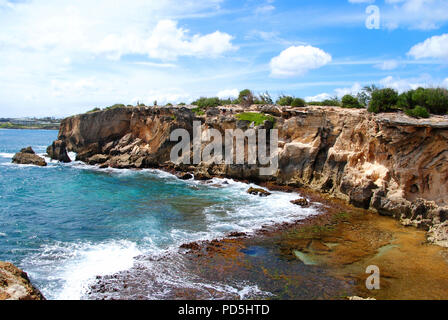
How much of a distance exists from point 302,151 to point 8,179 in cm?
3088

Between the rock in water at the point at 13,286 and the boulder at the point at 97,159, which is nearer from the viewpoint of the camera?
the rock in water at the point at 13,286

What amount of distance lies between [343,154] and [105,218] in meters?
18.8

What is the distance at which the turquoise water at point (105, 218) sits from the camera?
47.5ft

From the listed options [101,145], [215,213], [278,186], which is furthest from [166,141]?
[215,213]

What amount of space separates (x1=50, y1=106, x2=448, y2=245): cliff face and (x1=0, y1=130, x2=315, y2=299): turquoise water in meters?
3.80

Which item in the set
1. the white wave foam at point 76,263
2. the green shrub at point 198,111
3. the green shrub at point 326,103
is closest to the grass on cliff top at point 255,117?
the green shrub at point 198,111

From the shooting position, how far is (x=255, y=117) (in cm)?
3322

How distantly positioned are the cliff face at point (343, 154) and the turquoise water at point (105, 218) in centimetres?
380

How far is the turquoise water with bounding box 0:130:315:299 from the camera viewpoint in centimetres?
1449

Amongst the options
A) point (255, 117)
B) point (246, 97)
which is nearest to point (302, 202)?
point (255, 117)

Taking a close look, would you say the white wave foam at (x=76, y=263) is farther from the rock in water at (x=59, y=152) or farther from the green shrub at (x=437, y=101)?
the rock in water at (x=59, y=152)

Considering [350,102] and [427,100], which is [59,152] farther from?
[427,100]

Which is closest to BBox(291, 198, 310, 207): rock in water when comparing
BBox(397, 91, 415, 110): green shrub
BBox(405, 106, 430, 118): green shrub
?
BBox(405, 106, 430, 118): green shrub
